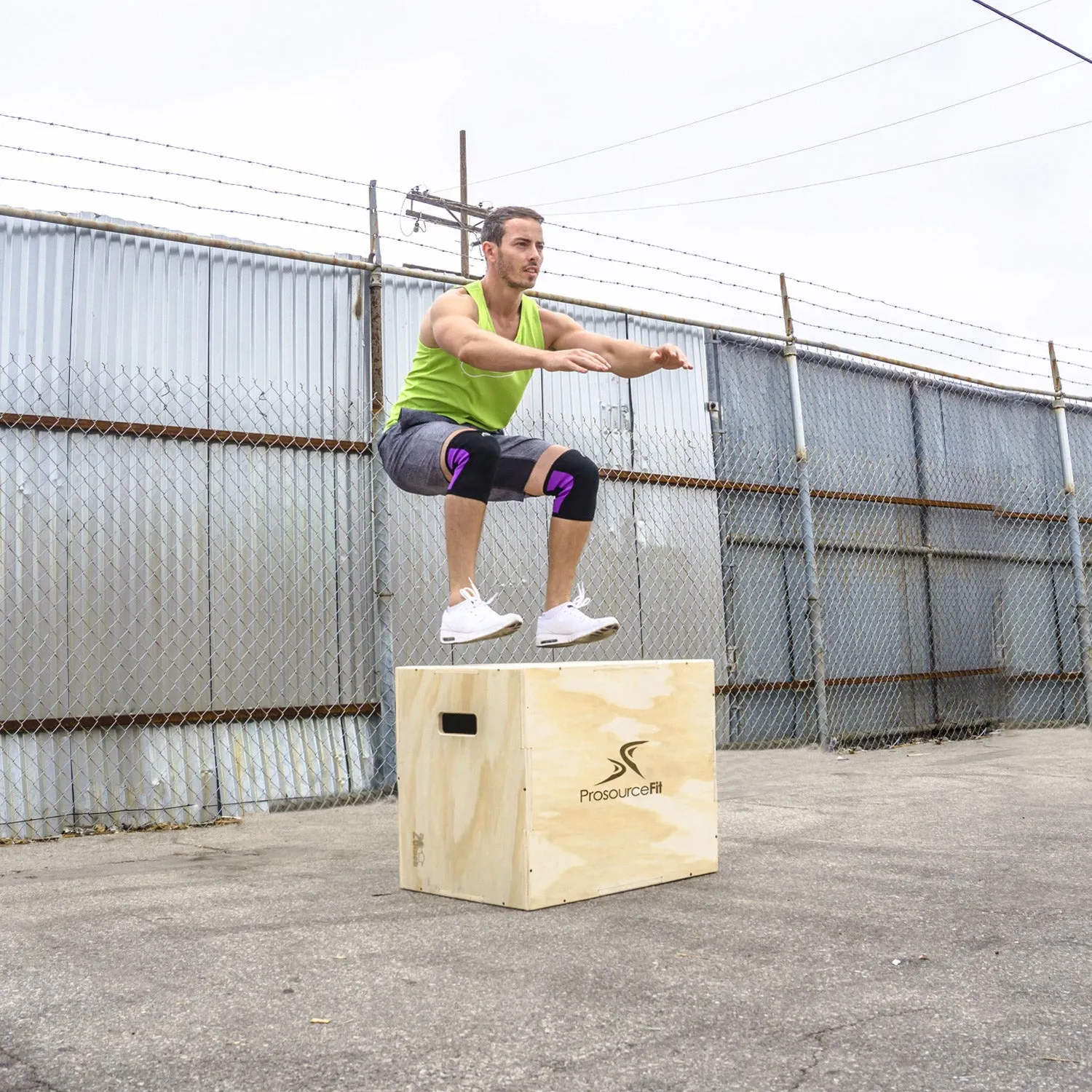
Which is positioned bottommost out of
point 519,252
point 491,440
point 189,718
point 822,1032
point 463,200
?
point 822,1032

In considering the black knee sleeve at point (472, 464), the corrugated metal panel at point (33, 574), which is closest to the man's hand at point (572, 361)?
the black knee sleeve at point (472, 464)

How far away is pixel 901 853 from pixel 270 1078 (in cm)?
250

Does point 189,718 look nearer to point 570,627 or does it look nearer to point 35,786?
point 35,786

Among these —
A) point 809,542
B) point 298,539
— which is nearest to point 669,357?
point 298,539

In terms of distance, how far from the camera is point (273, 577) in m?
5.43

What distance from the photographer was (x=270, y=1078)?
177 cm

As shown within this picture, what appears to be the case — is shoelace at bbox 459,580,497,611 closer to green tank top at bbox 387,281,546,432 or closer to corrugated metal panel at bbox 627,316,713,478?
green tank top at bbox 387,281,546,432

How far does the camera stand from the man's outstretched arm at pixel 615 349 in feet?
11.8

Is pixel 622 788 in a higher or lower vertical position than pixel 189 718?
lower

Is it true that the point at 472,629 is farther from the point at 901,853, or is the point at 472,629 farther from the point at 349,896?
the point at 901,853

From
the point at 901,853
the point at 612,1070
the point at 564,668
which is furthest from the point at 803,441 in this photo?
the point at 612,1070

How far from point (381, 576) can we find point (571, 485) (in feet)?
7.01

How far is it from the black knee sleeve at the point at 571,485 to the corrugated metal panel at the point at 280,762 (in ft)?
7.64

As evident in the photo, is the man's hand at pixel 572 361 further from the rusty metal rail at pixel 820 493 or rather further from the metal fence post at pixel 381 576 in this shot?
the rusty metal rail at pixel 820 493
